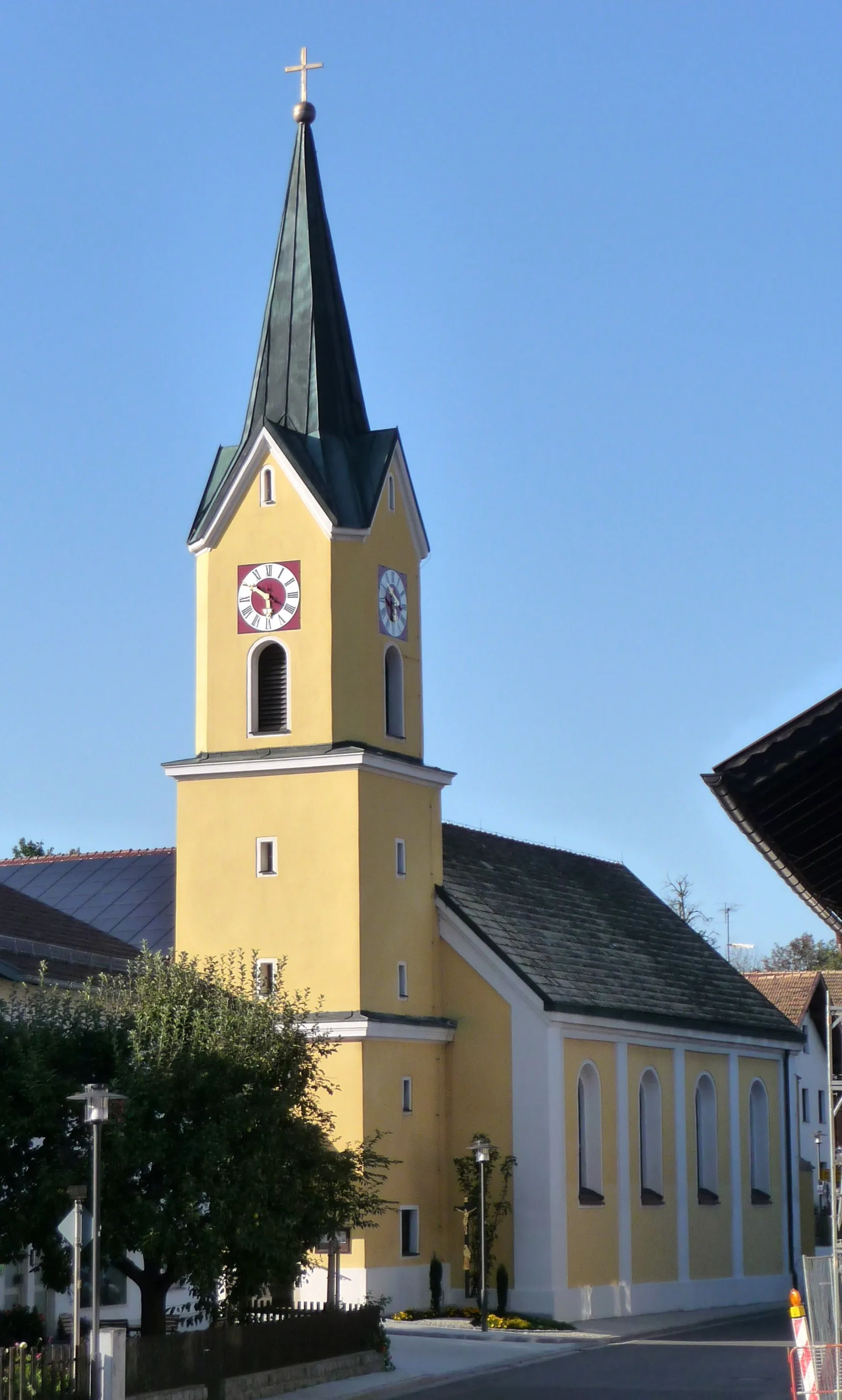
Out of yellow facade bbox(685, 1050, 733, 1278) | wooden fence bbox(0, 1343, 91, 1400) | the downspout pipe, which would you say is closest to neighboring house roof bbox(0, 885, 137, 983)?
wooden fence bbox(0, 1343, 91, 1400)

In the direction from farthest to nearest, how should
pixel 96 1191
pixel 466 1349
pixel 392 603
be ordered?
pixel 392 603 → pixel 466 1349 → pixel 96 1191

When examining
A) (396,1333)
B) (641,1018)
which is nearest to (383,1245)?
(396,1333)

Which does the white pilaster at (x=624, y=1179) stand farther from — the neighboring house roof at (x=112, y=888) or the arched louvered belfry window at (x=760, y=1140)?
the neighboring house roof at (x=112, y=888)

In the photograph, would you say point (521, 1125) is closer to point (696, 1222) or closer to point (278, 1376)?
point (696, 1222)

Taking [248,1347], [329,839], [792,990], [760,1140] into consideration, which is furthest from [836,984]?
[248,1347]

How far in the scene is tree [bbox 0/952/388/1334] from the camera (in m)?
25.4

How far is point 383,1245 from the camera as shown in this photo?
39281 mm

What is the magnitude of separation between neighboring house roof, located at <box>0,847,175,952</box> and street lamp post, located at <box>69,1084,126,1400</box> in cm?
2398

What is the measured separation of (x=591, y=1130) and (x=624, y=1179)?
4.88 feet

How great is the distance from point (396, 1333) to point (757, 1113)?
17.2m

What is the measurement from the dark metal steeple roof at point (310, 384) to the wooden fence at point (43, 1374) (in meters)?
21.3

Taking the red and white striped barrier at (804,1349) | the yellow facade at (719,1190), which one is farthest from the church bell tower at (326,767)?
the red and white striped barrier at (804,1349)

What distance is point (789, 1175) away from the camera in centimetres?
5328

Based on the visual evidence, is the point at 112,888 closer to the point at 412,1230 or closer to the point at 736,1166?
the point at 412,1230
